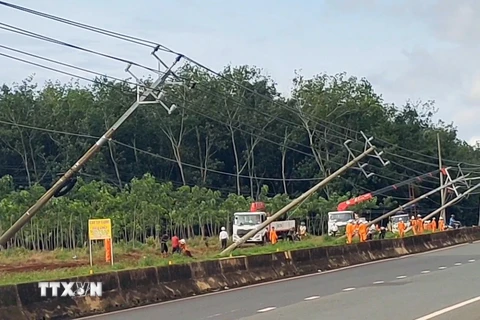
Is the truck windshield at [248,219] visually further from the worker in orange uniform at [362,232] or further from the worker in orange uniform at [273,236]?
the worker in orange uniform at [362,232]

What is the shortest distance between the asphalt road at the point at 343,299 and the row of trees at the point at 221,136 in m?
49.7

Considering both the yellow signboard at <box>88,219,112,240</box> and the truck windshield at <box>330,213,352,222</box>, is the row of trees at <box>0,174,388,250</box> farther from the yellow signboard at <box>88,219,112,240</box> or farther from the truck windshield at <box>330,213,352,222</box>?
the yellow signboard at <box>88,219,112,240</box>

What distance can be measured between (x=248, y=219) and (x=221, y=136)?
28747mm

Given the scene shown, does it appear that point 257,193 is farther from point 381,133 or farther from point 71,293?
point 71,293

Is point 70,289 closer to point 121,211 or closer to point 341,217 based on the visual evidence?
point 121,211

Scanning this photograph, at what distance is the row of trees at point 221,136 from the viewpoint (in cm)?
8625

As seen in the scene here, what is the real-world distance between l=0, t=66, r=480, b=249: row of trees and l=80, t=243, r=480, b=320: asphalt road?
163ft

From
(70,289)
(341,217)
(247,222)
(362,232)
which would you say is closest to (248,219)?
(247,222)

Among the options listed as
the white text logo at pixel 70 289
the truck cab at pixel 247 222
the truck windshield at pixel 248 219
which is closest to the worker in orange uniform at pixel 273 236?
the truck cab at pixel 247 222

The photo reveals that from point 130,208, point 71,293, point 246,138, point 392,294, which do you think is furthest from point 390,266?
point 246,138

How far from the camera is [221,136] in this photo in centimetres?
9306

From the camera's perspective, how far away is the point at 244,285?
86.5ft

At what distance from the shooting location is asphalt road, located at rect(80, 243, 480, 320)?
55.4ft

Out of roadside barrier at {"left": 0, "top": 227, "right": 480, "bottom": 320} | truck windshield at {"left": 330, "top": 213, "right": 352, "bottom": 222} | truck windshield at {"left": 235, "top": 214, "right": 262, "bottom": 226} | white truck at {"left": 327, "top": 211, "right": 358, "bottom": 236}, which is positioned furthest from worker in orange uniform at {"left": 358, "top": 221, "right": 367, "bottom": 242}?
truck windshield at {"left": 330, "top": 213, "right": 352, "bottom": 222}
